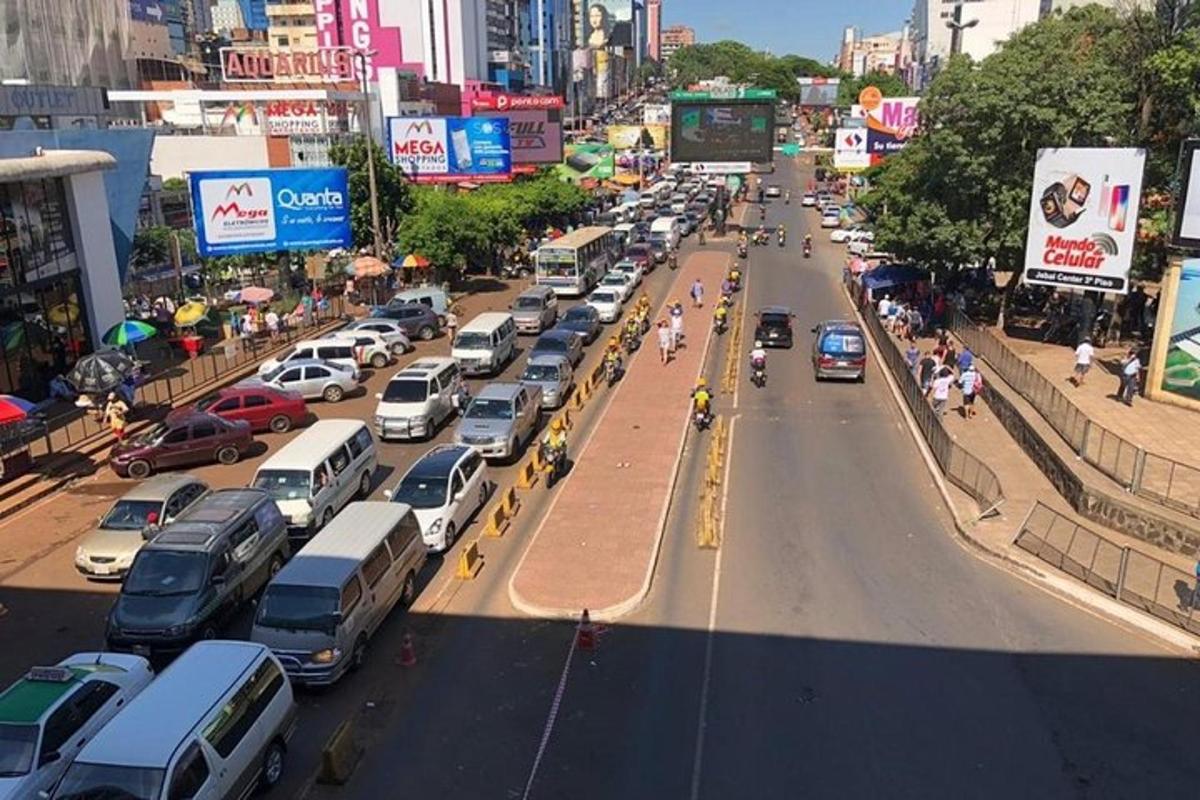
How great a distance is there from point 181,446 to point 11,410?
12.3ft

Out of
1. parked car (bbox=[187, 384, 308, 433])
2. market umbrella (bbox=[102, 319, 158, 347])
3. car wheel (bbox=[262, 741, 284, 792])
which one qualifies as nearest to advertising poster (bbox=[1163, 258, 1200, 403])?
car wheel (bbox=[262, 741, 284, 792])

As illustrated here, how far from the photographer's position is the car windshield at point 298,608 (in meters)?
14.2

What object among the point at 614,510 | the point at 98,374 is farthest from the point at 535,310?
the point at 614,510

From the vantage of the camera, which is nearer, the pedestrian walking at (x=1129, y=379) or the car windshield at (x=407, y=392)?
the pedestrian walking at (x=1129, y=379)

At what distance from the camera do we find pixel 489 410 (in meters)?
24.7

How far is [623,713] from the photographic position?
44.6 feet

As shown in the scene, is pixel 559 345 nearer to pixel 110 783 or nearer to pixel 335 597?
pixel 335 597

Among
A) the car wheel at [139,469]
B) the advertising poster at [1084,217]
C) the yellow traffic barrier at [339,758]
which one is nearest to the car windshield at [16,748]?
the yellow traffic barrier at [339,758]

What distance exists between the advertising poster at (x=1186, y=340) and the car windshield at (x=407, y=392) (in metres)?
19.3

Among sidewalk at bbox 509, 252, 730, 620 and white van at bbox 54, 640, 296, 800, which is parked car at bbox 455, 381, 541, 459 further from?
white van at bbox 54, 640, 296, 800

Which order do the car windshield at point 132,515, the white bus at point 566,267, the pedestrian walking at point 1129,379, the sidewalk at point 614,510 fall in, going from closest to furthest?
the sidewalk at point 614,510 → the car windshield at point 132,515 → the pedestrian walking at point 1129,379 → the white bus at point 566,267

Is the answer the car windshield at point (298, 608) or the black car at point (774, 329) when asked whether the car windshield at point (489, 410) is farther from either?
the black car at point (774, 329)

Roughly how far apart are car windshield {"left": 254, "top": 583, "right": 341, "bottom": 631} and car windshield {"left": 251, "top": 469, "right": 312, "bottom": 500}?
4984 millimetres

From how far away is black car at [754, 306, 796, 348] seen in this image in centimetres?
3634
